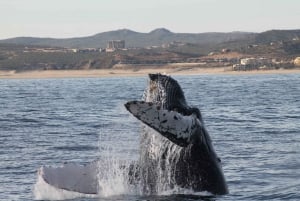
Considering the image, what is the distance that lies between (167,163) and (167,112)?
166 cm

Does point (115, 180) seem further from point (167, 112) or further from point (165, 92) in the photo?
point (167, 112)

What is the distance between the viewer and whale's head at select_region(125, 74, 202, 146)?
9.69m

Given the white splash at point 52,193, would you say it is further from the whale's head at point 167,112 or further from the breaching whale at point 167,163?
the whale's head at point 167,112

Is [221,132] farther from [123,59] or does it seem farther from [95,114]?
[123,59]

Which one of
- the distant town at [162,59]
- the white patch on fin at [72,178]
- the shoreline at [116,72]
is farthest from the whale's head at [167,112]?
the distant town at [162,59]

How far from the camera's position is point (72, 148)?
799 inches

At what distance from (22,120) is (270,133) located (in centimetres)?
1192

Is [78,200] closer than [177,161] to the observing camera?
No

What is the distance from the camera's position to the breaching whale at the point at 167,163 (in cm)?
1102

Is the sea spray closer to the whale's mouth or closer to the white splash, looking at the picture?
the white splash

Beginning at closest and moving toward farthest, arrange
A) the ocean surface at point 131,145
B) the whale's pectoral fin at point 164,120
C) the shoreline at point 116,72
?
1. the whale's pectoral fin at point 164,120
2. the ocean surface at point 131,145
3. the shoreline at point 116,72

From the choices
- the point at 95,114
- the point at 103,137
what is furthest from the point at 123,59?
the point at 103,137

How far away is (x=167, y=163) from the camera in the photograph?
1125 cm

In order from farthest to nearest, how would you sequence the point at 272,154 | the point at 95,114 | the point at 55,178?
the point at 95,114
the point at 272,154
the point at 55,178
